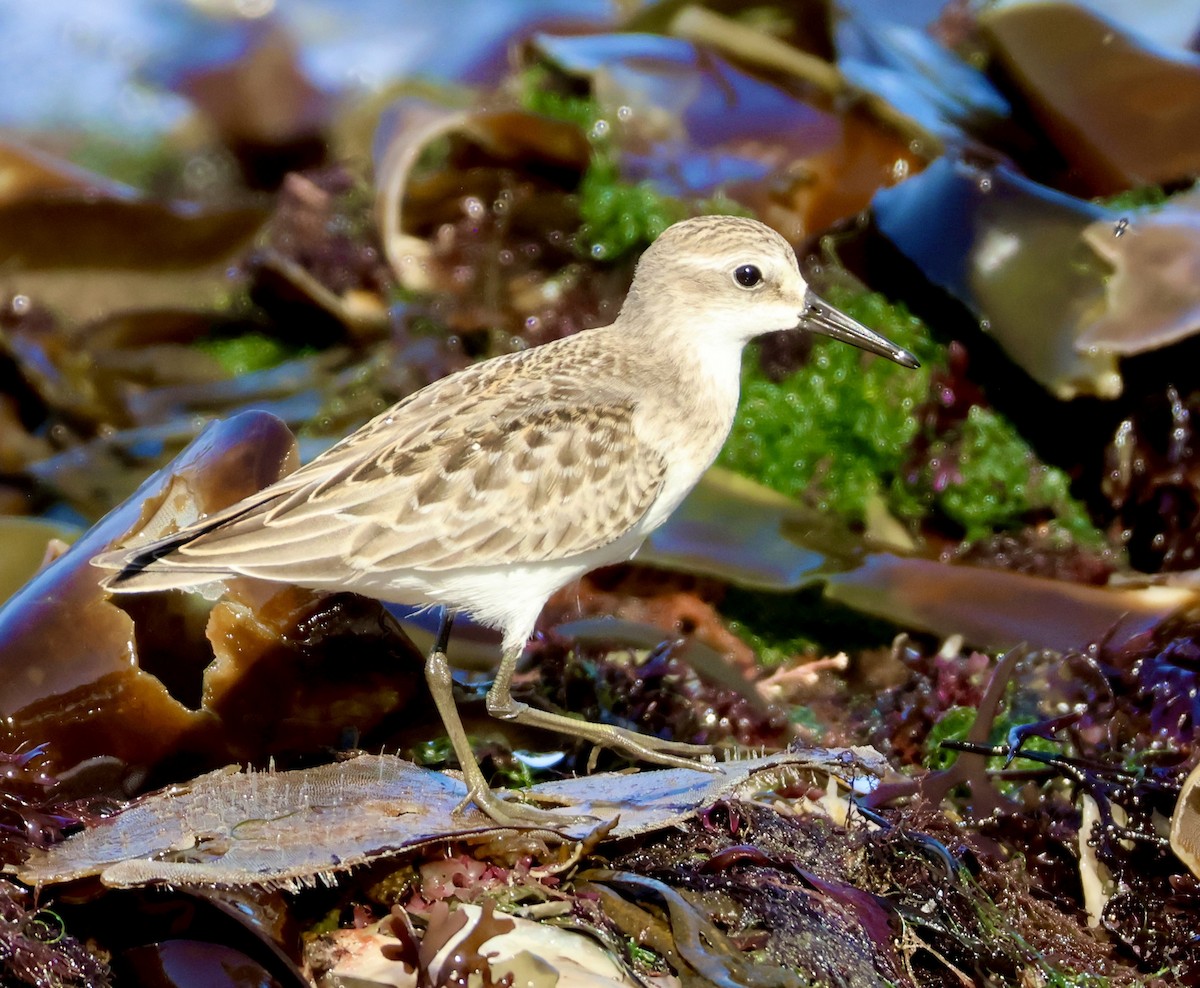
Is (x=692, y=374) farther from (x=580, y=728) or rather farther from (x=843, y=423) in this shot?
(x=843, y=423)

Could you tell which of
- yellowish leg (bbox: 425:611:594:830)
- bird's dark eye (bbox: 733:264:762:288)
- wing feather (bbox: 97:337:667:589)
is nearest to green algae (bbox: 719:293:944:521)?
bird's dark eye (bbox: 733:264:762:288)

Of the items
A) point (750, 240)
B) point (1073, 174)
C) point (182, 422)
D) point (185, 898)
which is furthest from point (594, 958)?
point (1073, 174)

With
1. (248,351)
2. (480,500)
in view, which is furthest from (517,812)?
(248,351)

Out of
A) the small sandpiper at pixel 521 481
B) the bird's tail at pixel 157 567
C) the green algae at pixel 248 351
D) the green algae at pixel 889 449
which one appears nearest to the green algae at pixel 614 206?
the green algae at pixel 889 449

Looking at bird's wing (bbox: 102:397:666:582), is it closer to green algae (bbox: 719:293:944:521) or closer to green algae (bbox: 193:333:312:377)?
green algae (bbox: 719:293:944:521)

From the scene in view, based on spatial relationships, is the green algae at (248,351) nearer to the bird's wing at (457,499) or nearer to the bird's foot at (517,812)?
the bird's wing at (457,499)

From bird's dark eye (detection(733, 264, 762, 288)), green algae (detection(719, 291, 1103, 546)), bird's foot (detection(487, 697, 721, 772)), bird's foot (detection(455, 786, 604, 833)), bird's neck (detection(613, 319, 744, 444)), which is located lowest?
bird's foot (detection(487, 697, 721, 772))
